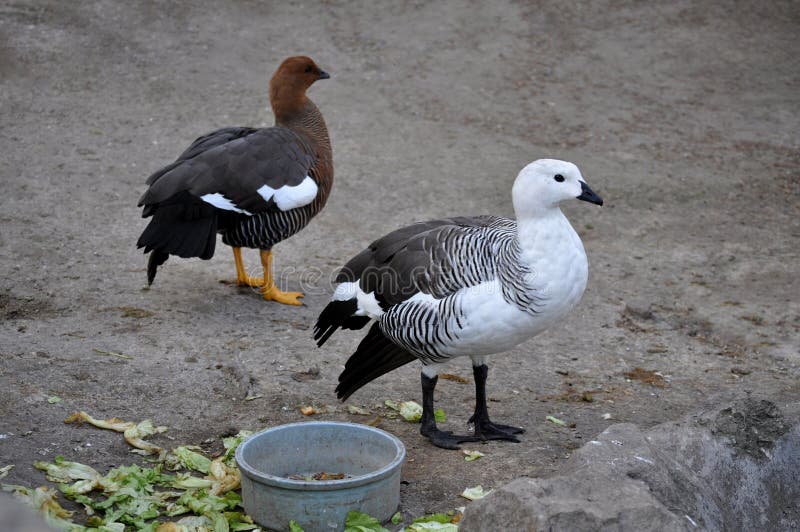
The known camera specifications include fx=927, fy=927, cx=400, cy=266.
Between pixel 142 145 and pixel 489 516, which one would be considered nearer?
pixel 489 516

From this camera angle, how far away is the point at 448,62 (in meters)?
11.4

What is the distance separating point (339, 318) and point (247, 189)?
1511 mm

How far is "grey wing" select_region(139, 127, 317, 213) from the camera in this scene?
5895mm

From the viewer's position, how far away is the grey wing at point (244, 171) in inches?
232

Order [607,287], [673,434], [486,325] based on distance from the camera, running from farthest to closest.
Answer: [607,287]
[486,325]
[673,434]

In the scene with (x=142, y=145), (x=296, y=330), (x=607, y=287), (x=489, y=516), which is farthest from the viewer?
→ (x=142, y=145)

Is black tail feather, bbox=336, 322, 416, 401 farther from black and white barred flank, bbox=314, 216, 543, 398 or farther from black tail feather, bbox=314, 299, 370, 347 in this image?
black tail feather, bbox=314, 299, 370, 347

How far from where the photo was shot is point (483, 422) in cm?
470

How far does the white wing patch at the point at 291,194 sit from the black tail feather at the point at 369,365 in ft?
5.68

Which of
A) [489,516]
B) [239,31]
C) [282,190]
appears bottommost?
[489,516]

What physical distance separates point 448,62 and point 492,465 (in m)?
7.79

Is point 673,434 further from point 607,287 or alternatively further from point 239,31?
point 239,31

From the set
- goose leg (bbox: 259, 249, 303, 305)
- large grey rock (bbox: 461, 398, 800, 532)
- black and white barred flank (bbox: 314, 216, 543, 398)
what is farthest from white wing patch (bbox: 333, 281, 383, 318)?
goose leg (bbox: 259, 249, 303, 305)

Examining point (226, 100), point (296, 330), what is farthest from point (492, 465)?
point (226, 100)
